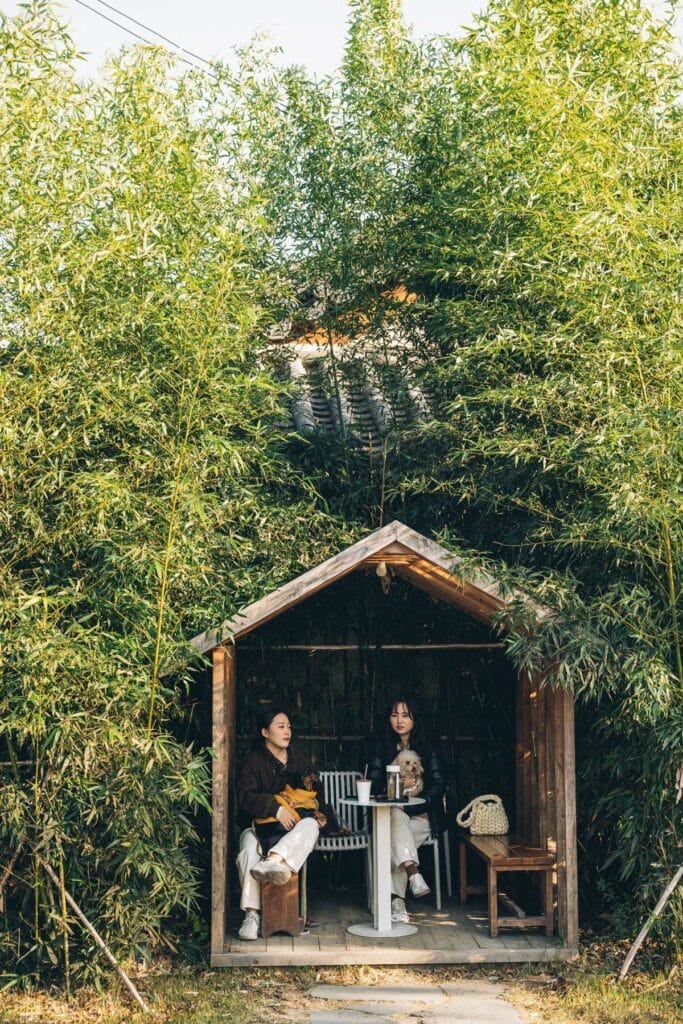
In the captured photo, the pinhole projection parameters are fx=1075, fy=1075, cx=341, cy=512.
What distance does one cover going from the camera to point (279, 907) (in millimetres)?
5605

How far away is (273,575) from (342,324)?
2112mm

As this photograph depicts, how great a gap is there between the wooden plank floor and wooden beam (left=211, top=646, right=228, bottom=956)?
159 millimetres

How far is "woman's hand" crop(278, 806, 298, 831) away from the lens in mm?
5730

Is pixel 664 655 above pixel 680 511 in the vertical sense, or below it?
below

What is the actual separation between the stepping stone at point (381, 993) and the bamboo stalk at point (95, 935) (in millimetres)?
824

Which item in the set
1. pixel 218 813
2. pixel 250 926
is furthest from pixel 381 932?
pixel 218 813

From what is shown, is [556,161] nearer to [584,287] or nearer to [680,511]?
[584,287]

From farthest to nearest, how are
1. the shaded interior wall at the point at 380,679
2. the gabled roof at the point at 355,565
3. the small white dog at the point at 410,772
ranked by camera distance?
the shaded interior wall at the point at 380,679
the small white dog at the point at 410,772
the gabled roof at the point at 355,565

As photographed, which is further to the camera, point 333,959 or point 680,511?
point 333,959

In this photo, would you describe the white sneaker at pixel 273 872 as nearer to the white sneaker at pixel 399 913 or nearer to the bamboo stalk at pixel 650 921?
the white sneaker at pixel 399 913

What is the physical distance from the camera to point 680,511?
197 inches

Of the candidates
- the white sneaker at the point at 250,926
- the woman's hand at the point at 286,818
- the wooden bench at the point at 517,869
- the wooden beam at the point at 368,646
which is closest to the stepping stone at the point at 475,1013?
the wooden bench at the point at 517,869

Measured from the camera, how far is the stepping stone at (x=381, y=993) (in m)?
5.03

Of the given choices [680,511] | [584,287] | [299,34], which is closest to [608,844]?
[680,511]
